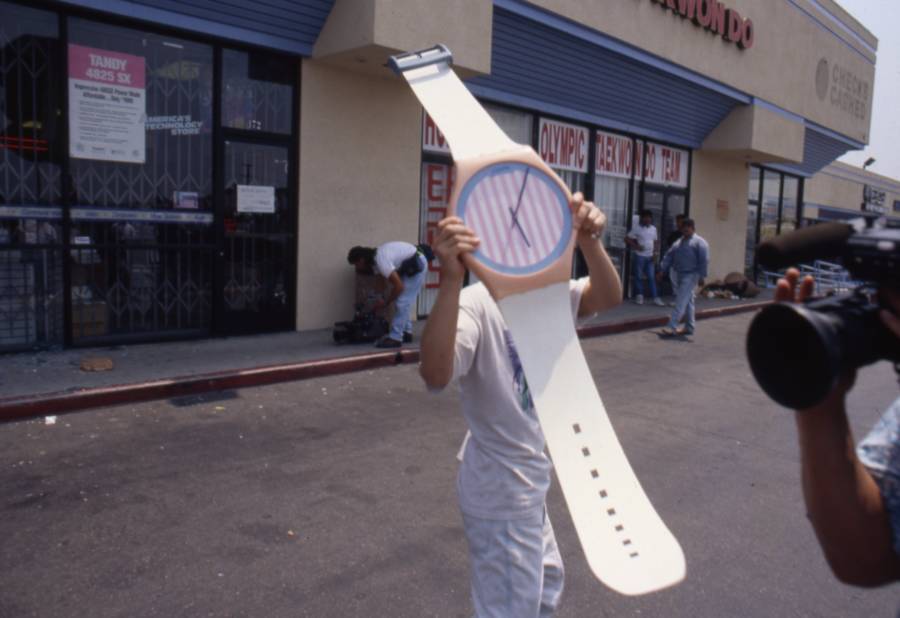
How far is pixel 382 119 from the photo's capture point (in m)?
10.1

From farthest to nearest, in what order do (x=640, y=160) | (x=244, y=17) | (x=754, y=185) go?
(x=754, y=185) → (x=640, y=160) → (x=244, y=17)

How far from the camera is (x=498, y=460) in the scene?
7.32 feet

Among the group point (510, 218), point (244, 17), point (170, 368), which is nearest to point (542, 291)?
point (510, 218)

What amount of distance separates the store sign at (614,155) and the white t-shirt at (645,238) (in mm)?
1163

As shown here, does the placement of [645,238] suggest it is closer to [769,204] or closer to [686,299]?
[686,299]

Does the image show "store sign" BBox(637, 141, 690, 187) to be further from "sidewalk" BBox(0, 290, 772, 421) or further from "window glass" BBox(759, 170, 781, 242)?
"sidewalk" BBox(0, 290, 772, 421)

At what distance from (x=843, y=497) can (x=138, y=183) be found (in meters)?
8.16

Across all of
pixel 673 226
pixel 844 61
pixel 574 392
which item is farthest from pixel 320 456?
pixel 844 61

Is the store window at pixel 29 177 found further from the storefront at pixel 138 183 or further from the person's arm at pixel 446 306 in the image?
the person's arm at pixel 446 306

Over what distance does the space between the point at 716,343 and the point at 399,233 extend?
500 centimetres

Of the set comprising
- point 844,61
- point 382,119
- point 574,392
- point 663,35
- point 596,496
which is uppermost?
point 844,61

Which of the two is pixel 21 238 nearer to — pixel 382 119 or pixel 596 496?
pixel 382 119

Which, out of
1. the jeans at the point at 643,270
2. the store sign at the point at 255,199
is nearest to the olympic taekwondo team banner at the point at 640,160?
the jeans at the point at 643,270

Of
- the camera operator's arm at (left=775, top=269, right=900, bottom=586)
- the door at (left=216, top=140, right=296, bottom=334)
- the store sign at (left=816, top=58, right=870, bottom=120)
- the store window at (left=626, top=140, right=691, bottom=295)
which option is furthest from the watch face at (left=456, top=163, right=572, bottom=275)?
the store sign at (left=816, top=58, right=870, bottom=120)
